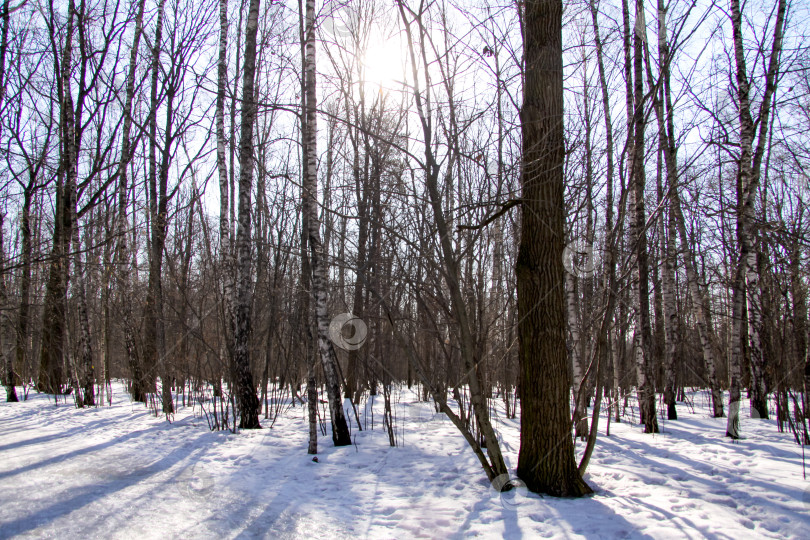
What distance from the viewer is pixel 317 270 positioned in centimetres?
596

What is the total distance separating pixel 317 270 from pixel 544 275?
3.07 metres

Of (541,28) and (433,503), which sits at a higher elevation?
(541,28)

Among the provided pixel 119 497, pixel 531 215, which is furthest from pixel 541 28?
pixel 119 497

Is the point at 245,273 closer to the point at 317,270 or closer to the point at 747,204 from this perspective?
the point at 317,270

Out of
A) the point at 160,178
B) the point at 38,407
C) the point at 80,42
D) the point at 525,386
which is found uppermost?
the point at 80,42

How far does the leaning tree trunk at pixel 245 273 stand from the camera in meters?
7.10

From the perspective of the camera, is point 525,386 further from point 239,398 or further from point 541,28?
point 239,398

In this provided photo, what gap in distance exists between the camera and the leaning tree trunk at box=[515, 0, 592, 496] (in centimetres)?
379

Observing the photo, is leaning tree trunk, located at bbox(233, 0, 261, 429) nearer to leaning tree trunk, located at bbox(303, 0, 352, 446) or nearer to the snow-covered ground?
the snow-covered ground

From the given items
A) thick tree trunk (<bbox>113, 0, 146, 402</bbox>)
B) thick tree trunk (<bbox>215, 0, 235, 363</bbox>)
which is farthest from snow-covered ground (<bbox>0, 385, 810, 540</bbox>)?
thick tree trunk (<bbox>113, 0, 146, 402</bbox>)

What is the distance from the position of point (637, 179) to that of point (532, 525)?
5.66m

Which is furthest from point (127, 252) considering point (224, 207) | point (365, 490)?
point (365, 490)

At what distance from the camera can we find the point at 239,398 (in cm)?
720

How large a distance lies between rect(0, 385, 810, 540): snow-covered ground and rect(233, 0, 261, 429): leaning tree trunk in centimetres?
60
